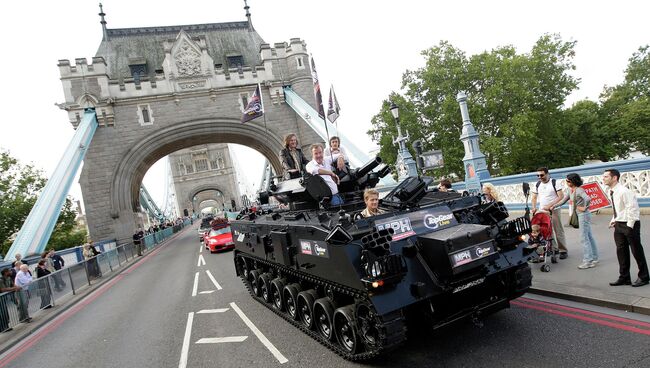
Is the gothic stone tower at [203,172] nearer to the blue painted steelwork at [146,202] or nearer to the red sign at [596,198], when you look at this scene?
the blue painted steelwork at [146,202]

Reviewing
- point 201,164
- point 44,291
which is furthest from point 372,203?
point 201,164

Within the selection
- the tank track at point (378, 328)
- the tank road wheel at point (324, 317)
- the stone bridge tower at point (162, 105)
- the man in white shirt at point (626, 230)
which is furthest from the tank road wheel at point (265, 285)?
the stone bridge tower at point (162, 105)

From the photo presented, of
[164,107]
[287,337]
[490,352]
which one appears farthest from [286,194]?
[164,107]

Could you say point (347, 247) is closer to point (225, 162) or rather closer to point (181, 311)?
point (181, 311)

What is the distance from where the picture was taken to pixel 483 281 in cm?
434

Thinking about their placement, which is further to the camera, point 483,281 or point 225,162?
point 225,162

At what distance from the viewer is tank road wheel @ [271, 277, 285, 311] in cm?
652

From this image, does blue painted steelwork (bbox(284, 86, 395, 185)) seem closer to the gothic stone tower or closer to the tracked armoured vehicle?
the tracked armoured vehicle

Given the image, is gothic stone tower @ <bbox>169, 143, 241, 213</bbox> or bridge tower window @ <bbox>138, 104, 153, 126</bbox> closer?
bridge tower window @ <bbox>138, 104, 153, 126</bbox>

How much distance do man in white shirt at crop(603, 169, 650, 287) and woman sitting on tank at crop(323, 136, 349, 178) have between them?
3.72 m

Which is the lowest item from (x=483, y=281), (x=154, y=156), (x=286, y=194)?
(x=483, y=281)

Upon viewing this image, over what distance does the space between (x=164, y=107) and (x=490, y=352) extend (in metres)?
27.4

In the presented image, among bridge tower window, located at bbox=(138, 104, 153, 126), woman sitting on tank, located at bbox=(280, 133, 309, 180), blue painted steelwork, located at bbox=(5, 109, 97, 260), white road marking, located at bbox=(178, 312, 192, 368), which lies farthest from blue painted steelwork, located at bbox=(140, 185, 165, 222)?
woman sitting on tank, located at bbox=(280, 133, 309, 180)

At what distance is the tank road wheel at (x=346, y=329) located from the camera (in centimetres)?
438
